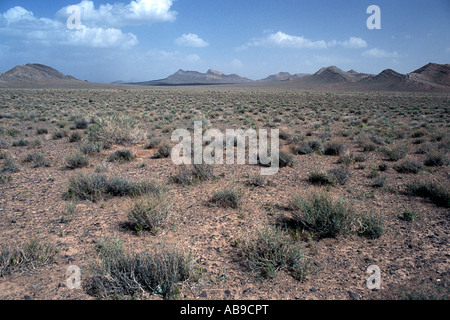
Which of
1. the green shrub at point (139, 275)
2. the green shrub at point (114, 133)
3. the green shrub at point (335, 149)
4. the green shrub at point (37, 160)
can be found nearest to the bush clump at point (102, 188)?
the green shrub at point (139, 275)

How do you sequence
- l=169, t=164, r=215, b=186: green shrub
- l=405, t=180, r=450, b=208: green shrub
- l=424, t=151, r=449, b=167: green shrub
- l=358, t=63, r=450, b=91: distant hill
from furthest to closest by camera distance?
l=358, t=63, r=450, b=91: distant hill
l=424, t=151, r=449, b=167: green shrub
l=169, t=164, r=215, b=186: green shrub
l=405, t=180, r=450, b=208: green shrub

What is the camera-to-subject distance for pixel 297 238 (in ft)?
15.9

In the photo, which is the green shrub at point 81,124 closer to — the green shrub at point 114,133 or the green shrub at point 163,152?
the green shrub at point 114,133

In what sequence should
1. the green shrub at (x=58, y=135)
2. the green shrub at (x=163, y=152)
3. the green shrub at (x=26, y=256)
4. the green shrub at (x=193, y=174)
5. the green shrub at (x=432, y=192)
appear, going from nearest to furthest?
1. the green shrub at (x=26, y=256)
2. the green shrub at (x=432, y=192)
3. the green shrub at (x=193, y=174)
4. the green shrub at (x=163, y=152)
5. the green shrub at (x=58, y=135)

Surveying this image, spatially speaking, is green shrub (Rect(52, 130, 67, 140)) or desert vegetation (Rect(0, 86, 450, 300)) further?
green shrub (Rect(52, 130, 67, 140))

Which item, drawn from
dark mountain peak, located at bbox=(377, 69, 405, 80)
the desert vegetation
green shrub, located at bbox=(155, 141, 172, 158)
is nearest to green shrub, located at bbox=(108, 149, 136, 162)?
the desert vegetation

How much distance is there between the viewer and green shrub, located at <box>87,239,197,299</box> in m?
3.54

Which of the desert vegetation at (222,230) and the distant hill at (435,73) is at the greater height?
the distant hill at (435,73)

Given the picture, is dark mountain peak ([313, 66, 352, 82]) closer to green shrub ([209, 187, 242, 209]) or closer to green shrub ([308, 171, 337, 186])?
green shrub ([308, 171, 337, 186])

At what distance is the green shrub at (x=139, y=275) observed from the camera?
11.6 ft

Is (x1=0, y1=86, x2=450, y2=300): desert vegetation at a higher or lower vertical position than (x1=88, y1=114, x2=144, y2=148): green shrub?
lower

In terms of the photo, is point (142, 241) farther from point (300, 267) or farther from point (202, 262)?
point (300, 267)
